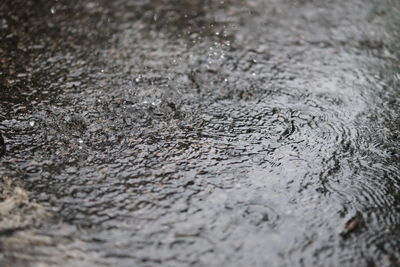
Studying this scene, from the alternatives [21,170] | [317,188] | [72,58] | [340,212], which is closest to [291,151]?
[317,188]

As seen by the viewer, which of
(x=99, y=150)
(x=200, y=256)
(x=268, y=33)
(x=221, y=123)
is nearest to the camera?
(x=200, y=256)

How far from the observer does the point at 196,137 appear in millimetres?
2469

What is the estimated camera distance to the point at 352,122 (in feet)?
8.52

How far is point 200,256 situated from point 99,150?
83 cm

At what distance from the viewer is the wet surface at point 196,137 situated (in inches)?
75.2

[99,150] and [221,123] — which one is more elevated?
[99,150]

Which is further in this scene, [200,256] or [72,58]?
[72,58]

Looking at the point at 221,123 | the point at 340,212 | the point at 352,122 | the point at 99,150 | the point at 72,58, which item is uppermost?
the point at 72,58

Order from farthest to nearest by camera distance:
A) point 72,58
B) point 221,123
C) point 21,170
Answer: point 72,58 < point 221,123 < point 21,170

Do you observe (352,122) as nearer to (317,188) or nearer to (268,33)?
(317,188)

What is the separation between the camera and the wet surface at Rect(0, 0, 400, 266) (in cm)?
191

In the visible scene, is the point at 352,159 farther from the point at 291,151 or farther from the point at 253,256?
the point at 253,256

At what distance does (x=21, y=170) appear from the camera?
2.20m

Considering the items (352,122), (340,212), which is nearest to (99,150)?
(340,212)
